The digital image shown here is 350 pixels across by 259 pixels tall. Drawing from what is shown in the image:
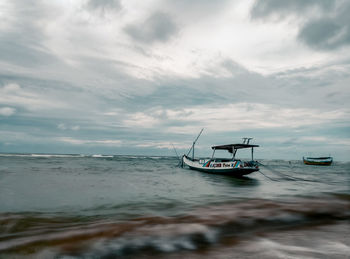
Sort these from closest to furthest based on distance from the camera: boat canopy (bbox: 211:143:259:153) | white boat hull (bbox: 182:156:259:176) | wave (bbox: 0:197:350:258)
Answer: wave (bbox: 0:197:350:258), boat canopy (bbox: 211:143:259:153), white boat hull (bbox: 182:156:259:176)

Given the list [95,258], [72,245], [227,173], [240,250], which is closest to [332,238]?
[240,250]

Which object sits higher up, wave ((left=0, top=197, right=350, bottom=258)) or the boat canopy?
the boat canopy

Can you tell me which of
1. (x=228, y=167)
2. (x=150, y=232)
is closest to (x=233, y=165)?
(x=228, y=167)

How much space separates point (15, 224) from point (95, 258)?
198 inches

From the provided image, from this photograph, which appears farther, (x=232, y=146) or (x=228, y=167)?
(x=228, y=167)

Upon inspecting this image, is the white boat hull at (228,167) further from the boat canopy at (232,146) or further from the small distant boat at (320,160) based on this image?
the small distant boat at (320,160)

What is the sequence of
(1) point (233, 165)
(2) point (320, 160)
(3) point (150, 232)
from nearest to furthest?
(3) point (150, 232) < (1) point (233, 165) < (2) point (320, 160)

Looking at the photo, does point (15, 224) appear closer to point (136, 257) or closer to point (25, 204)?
point (25, 204)

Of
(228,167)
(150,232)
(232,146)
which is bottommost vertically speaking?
(150,232)

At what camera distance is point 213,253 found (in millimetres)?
4289

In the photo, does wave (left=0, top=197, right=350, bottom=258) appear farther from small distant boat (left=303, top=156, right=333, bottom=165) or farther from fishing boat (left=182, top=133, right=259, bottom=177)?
small distant boat (left=303, top=156, right=333, bottom=165)

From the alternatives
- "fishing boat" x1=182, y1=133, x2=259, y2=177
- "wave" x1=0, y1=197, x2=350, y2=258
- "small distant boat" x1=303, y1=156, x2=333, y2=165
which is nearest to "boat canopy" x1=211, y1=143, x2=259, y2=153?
"fishing boat" x1=182, y1=133, x2=259, y2=177

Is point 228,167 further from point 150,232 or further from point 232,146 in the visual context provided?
point 150,232

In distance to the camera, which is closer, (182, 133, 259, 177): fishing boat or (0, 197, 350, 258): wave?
(0, 197, 350, 258): wave
